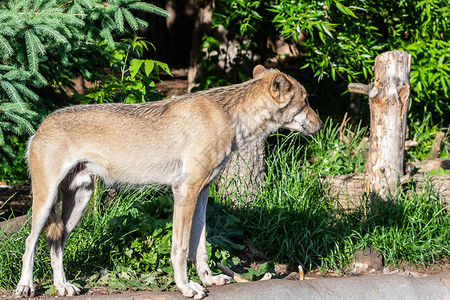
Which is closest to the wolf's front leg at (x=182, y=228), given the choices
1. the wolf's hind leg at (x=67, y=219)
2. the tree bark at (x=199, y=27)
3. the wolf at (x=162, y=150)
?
the wolf at (x=162, y=150)

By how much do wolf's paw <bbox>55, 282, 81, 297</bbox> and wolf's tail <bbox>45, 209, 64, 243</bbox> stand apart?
0.43m

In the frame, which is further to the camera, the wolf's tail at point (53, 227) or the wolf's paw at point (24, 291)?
the wolf's tail at point (53, 227)

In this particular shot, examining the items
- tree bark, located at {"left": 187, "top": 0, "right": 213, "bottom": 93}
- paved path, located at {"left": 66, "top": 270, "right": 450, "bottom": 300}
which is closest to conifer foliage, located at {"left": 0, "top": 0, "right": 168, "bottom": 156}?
paved path, located at {"left": 66, "top": 270, "right": 450, "bottom": 300}

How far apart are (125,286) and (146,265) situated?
1.84 ft

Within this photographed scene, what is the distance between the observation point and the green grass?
5953mm

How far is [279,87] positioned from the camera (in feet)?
18.0

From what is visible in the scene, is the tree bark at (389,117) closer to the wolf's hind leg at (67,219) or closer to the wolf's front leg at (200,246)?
the wolf's front leg at (200,246)

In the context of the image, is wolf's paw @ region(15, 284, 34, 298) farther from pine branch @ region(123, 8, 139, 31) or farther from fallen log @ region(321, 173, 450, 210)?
fallen log @ region(321, 173, 450, 210)

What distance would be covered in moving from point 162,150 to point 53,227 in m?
1.23

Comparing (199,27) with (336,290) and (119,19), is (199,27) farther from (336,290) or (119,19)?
(336,290)

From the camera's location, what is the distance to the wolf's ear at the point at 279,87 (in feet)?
17.8

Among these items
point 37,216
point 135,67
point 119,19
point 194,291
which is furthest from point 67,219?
point 119,19

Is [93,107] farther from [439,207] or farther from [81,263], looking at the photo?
[439,207]

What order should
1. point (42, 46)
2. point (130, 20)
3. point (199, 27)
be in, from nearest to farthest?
point (42, 46)
point (130, 20)
point (199, 27)
